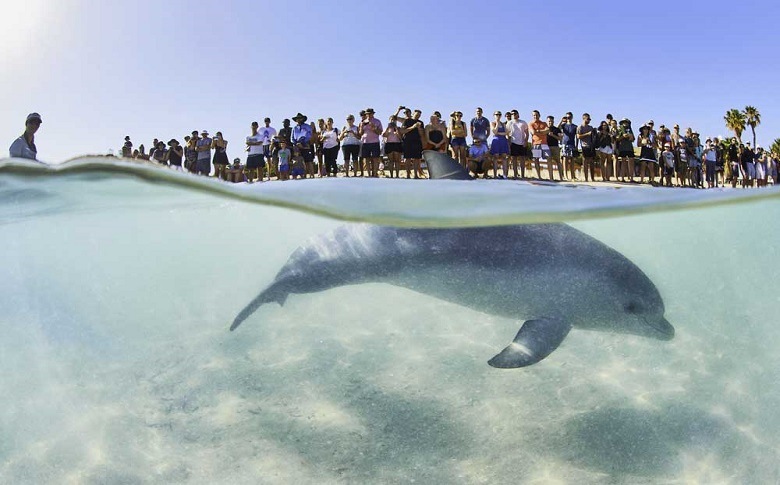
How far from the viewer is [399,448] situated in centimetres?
510

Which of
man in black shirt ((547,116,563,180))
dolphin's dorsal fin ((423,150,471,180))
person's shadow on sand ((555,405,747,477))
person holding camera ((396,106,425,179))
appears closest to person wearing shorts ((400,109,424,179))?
person holding camera ((396,106,425,179))

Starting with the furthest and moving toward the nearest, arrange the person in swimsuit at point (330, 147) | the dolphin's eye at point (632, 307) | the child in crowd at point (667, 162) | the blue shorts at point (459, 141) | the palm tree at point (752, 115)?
the palm tree at point (752, 115), the child in crowd at point (667, 162), the person in swimsuit at point (330, 147), the blue shorts at point (459, 141), the dolphin's eye at point (632, 307)

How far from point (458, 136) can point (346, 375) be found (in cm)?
935

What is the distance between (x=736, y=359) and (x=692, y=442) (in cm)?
428

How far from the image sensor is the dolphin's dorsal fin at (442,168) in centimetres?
629

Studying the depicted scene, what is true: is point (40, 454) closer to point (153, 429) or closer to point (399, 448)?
point (153, 429)

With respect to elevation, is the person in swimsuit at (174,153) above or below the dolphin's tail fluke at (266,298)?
above

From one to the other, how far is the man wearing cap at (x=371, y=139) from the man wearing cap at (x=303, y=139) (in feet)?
5.17

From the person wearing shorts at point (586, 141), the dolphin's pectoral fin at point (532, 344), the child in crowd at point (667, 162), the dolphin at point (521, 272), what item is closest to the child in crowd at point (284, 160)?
the person wearing shorts at point (586, 141)

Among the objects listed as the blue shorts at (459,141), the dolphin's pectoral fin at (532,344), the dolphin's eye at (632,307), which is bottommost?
the dolphin's pectoral fin at (532,344)

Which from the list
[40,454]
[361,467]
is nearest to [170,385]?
[40,454]

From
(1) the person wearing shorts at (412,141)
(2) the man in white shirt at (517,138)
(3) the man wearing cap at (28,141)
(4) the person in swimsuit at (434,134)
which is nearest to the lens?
(3) the man wearing cap at (28,141)

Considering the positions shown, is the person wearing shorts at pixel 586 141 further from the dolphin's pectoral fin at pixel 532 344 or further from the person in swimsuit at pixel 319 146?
the dolphin's pectoral fin at pixel 532 344

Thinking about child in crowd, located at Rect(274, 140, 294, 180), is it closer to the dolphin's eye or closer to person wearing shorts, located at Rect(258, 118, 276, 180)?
person wearing shorts, located at Rect(258, 118, 276, 180)
